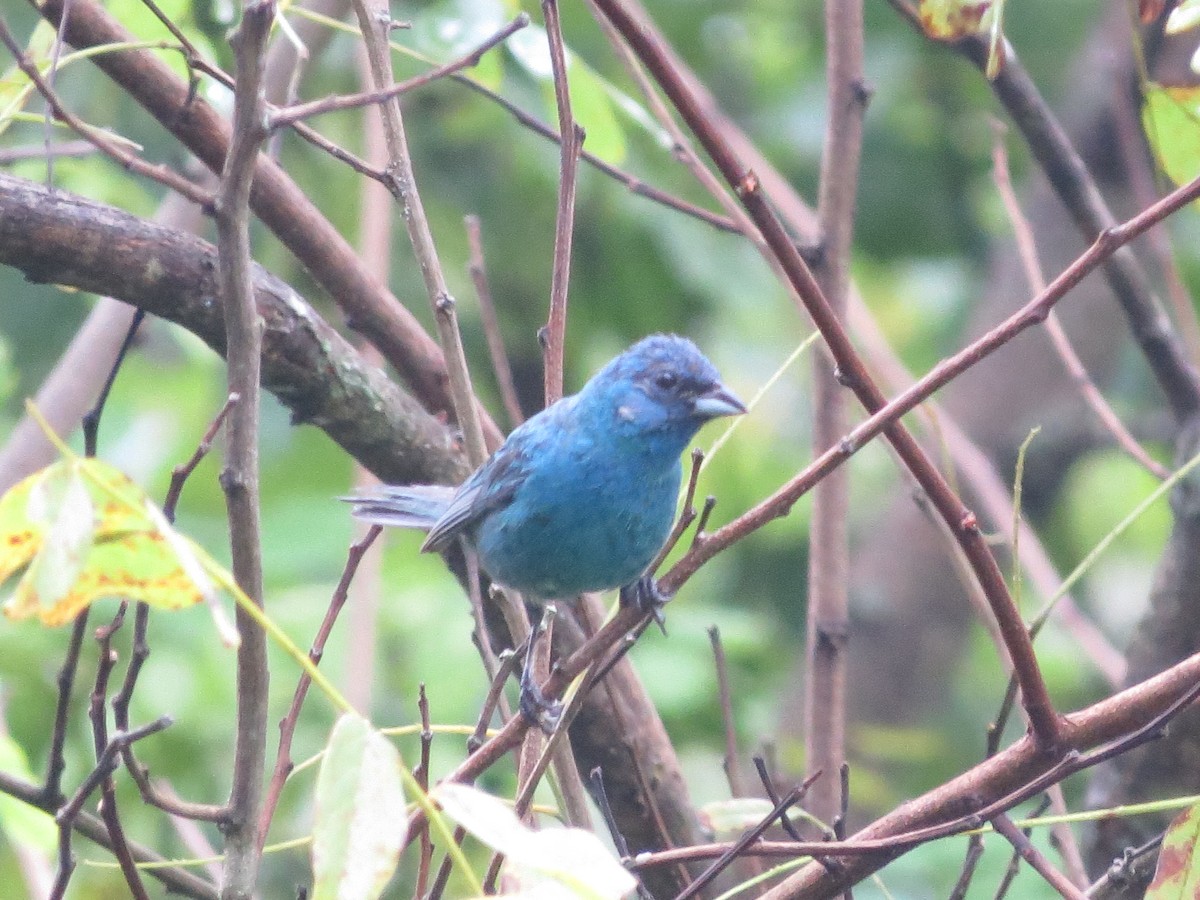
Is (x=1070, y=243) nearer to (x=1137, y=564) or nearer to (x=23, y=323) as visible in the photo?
(x=1137, y=564)

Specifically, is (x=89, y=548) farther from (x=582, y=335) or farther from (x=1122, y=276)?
(x=582, y=335)

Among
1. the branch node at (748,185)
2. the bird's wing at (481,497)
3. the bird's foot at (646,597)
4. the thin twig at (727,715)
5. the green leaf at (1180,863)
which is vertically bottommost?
the green leaf at (1180,863)

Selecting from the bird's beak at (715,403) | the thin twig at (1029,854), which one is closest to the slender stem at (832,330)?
the thin twig at (1029,854)

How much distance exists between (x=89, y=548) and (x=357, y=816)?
0.33m

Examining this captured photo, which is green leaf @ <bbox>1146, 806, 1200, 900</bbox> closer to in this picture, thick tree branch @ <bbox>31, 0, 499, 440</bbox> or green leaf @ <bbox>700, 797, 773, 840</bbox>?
green leaf @ <bbox>700, 797, 773, 840</bbox>

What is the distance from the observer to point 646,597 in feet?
8.43

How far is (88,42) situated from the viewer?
250 cm

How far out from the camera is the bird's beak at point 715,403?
3.32 meters

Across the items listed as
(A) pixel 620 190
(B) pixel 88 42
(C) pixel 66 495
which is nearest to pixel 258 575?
(C) pixel 66 495

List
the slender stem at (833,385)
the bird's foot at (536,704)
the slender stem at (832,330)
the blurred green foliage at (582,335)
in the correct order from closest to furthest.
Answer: the slender stem at (832,330) < the bird's foot at (536,704) < the slender stem at (833,385) < the blurred green foliage at (582,335)

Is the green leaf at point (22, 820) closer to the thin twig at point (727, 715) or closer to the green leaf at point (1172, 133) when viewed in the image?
the thin twig at point (727, 715)

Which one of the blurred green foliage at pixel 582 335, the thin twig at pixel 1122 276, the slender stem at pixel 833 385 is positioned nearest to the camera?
the slender stem at pixel 833 385

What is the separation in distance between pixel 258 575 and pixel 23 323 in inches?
127

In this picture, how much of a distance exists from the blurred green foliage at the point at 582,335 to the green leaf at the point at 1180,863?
5.46 feet
